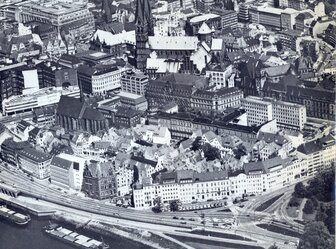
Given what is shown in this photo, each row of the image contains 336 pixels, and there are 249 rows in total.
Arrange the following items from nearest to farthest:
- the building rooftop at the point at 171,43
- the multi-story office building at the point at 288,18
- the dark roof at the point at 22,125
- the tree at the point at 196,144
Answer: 1. the tree at the point at 196,144
2. the dark roof at the point at 22,125
3. the building rooftop at the point at 171,43
4. the multi-story office building at the point at 288,18

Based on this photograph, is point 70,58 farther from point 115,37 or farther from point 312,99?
point 312,99

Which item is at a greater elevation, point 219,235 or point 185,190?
point 185,190

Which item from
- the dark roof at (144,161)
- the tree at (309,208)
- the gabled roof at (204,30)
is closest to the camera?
the tree at (309,208)

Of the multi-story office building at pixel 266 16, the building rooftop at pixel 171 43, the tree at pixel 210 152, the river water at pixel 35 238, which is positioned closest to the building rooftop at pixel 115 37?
the building rooftop at pixel 171 43

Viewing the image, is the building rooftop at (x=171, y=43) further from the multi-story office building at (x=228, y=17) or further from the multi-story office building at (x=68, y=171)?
the multi-story office building at (x=68, y=171)

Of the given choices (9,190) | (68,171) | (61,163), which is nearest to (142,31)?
(61,163)

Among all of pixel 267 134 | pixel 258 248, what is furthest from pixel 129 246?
pixel 267 134
